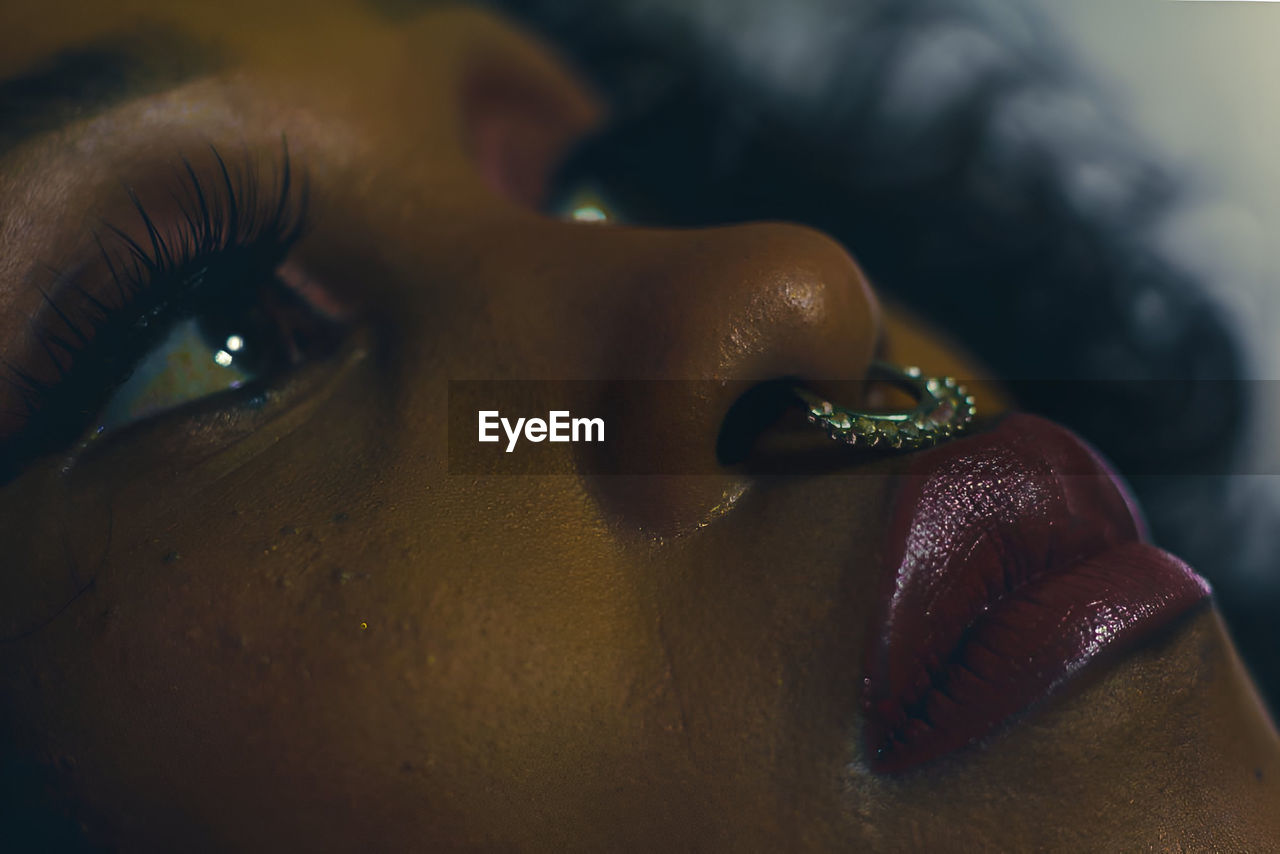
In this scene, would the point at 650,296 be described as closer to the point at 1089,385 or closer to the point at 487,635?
the point at 487,635

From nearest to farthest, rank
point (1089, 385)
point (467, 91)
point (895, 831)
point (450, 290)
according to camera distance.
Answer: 1. point (895, 831)
2. point (450, 290)
3. point (467, 91)
4. point (1089, 385)

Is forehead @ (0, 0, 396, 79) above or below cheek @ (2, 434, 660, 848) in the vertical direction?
above

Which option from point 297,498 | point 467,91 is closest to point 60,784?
point 297,498

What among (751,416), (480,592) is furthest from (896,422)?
(480,592)

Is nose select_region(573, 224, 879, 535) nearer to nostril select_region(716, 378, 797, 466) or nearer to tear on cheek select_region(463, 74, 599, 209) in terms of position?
nostril select_region(716, 378, 797, 466)

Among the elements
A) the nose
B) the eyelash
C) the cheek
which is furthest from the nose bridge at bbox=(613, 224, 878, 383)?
the eyelash

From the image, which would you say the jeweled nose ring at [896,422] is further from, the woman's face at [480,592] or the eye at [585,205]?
the eye at [585,205]

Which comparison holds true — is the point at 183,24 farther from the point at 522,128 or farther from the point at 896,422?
the point at 896,422

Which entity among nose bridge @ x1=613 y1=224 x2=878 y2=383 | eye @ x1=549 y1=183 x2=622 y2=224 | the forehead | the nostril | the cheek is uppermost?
the forehead
